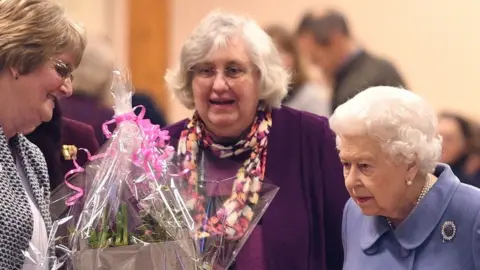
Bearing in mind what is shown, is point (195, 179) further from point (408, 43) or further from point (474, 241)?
point (408, 43)

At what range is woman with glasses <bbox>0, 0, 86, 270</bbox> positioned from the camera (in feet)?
7.20

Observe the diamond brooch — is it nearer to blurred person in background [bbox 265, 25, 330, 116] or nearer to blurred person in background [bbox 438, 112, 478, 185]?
blurred person in background [bbox 265, 25, 330, 116]

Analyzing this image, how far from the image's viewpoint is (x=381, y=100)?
2.50m

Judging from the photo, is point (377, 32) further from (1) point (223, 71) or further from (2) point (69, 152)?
(2) point (69, 152)

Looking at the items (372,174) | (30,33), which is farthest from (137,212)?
(372,174)

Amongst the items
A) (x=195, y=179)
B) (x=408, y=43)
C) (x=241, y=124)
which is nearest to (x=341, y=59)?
(x=408, y=43)

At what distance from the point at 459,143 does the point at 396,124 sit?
10.4 ft

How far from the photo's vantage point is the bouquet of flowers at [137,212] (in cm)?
225

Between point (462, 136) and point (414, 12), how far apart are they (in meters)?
1.39

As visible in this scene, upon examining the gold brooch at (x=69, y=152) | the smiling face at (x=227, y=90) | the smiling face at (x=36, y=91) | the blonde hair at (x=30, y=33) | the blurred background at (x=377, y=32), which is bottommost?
the blurred background at (x=377, y=32)

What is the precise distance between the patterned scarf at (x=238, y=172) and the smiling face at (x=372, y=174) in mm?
337

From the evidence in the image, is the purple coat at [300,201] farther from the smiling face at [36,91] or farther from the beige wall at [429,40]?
the beige wall at [429,40]

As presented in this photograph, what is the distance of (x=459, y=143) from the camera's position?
551cm

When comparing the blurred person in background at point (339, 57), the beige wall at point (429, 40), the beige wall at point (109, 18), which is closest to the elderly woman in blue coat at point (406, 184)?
the blurred person in background at point (339, 57)
